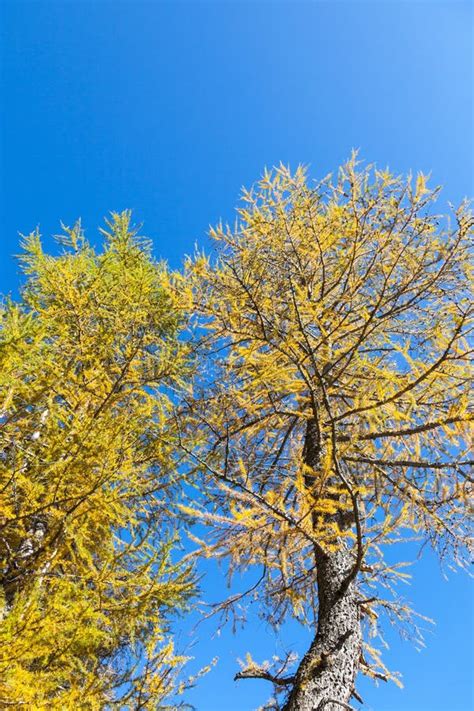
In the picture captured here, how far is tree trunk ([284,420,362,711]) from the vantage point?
3352 mm

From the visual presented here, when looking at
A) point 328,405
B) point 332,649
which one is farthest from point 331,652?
point 328,405

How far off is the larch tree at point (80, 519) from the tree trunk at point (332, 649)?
1038 mm

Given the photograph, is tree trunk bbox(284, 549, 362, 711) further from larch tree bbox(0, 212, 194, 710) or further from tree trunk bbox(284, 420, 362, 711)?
larch tree bbox(0, 212, 194, 710)

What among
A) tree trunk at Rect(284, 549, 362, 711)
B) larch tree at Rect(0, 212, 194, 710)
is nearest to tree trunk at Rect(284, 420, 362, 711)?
tree trunk at Rect(284, 549, 362, 711)

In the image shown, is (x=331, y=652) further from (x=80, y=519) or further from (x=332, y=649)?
(x=80, y=519)

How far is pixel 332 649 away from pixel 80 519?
2164 millimetres

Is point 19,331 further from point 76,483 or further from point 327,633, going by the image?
point 327,633

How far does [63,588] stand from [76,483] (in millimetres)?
759

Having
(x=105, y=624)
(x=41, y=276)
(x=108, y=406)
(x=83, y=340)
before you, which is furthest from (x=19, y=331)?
(x=41, y=276)

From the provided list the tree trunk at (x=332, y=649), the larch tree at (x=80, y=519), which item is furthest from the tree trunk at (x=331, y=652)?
the larch tree at (x=80, y=519)

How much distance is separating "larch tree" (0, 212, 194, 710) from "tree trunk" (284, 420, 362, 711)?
1038 millimetres

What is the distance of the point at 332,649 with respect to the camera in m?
3.60

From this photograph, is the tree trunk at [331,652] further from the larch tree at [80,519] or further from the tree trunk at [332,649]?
the larch tree at [80,519]

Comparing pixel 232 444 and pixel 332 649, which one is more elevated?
pixel 232 444
